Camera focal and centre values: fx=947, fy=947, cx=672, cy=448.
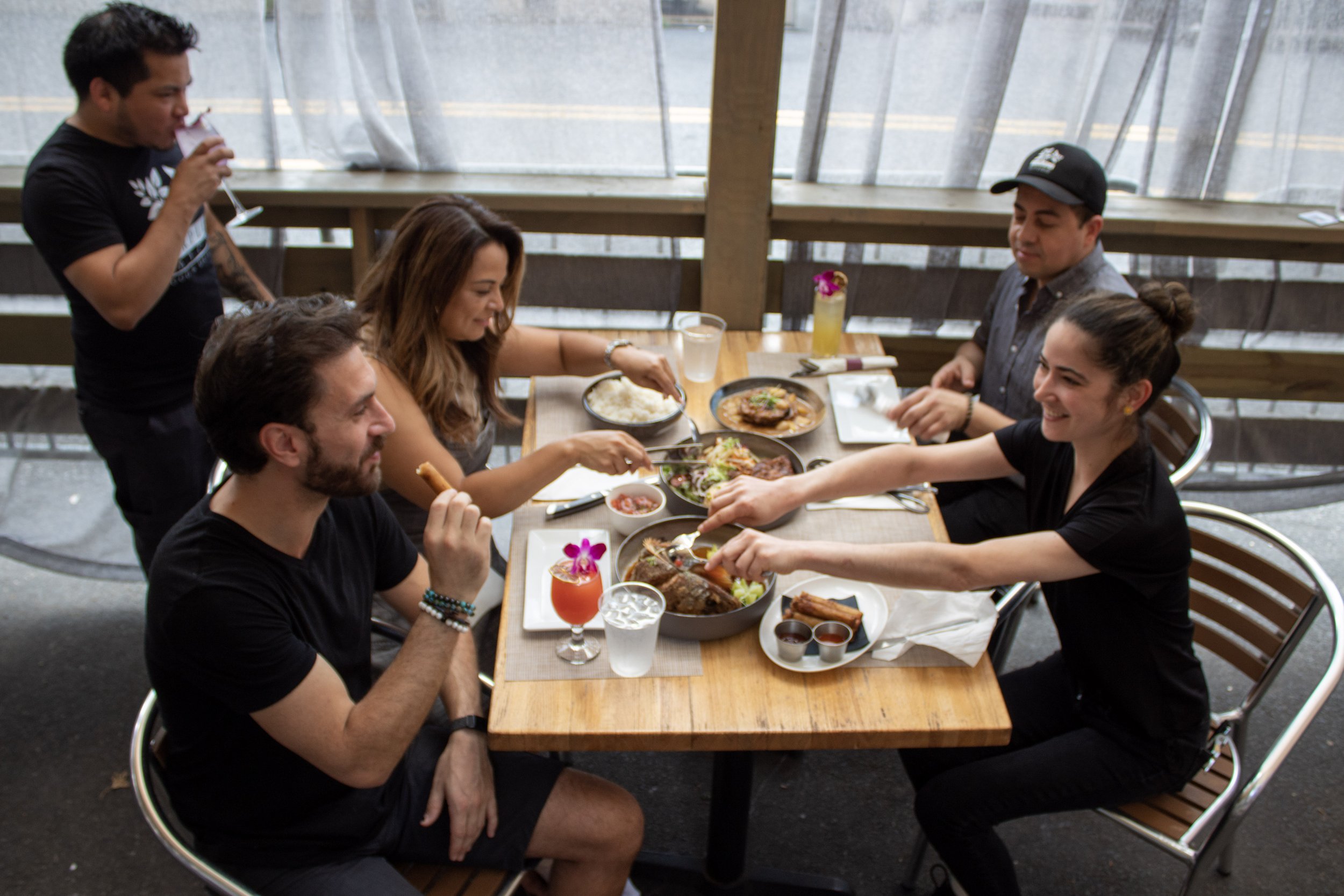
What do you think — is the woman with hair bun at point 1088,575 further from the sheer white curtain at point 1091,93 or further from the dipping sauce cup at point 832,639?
the sheer white curtain at point 1091,93

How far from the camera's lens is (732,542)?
1784 mm

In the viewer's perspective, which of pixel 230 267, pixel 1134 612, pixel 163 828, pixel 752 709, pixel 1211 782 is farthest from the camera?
pixel 230 267

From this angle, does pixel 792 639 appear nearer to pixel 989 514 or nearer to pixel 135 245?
pixel 989 514

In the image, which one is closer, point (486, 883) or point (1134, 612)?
point (486, 883)

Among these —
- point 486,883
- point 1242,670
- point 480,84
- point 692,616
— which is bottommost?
point 486,883

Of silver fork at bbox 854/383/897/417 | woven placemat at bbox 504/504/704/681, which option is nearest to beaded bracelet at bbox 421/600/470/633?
woven placemat at bbox 504/504/704/681

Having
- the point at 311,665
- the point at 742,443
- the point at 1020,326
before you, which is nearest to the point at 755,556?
the point at 742,443

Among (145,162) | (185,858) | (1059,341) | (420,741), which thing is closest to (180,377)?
(145,162)

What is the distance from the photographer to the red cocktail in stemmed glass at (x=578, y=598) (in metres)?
1.65

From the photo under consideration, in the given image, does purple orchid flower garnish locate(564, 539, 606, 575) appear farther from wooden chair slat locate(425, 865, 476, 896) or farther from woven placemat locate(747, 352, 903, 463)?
woven placemat locate(747, 352, 903, 463)

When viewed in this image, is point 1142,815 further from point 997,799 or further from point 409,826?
point 409,826

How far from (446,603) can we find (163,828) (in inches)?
21.0

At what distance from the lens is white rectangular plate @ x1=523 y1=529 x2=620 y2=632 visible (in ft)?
5.76

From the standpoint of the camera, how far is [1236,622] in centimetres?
205
